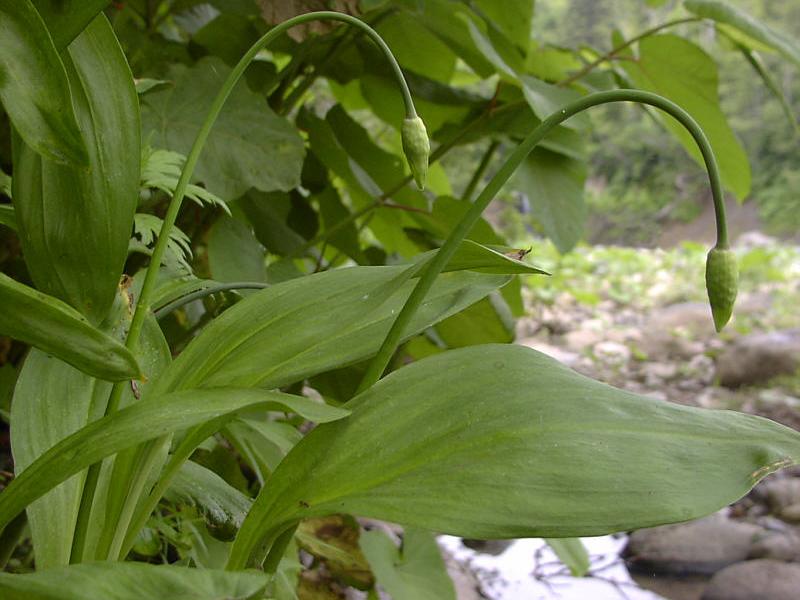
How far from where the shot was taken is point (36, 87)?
44 cm

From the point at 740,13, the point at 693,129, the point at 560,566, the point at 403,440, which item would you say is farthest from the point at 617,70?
the point at 560,566

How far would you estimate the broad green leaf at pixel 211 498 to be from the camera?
0.63m

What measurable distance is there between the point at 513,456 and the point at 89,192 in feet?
1.00

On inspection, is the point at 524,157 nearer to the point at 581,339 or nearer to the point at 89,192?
the point at 89,192

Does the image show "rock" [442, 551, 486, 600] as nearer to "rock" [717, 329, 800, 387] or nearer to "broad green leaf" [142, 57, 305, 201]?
"broad green leaf" [142, 57, 305, 201]

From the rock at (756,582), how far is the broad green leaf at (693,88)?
985mm

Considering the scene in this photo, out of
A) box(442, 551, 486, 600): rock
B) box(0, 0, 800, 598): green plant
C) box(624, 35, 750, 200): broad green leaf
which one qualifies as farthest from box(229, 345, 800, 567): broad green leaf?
box(442, 551, 486, 600): rock

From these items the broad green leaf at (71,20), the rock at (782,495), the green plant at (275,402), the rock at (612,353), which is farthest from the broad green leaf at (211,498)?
the rock at (612,353)

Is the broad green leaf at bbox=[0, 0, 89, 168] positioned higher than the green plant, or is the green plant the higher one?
the broad green leaf at bbox=[0, 0, 89, 168]

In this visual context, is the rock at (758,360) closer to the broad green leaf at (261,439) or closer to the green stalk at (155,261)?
Result: the broad green leaf at (261,439)

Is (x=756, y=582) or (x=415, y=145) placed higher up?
(x=415, y=145)

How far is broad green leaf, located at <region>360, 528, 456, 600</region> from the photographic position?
3.02 feet

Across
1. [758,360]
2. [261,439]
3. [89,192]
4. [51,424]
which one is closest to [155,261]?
[89,192]

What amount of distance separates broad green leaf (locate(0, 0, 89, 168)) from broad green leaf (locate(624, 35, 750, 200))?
0.78 m
